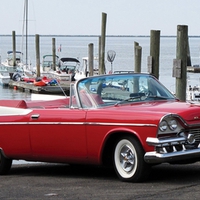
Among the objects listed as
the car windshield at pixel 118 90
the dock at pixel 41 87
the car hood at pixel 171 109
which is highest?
the car windshield at pixel 118 90

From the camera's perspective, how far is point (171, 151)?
27.8 ft

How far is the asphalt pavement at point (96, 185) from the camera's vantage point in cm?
798

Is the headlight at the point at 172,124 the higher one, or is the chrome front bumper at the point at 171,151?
the headlight at the point at 172,124

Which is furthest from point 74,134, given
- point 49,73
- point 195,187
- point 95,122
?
point 49,73

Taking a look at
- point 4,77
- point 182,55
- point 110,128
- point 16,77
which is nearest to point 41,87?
point 16,77

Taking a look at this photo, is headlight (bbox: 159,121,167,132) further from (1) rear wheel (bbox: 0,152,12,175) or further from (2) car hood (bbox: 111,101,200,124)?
(1) rear wheel (bbox: 0,152,12,175)

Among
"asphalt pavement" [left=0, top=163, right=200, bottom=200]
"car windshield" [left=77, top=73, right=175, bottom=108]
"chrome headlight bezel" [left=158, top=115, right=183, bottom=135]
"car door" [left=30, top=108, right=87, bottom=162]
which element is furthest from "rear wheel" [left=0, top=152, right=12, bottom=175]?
"chrome headlight bezel" [left=158, top=115, right=183, bottom=135]

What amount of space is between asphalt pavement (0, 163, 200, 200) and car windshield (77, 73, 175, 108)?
1012 mm

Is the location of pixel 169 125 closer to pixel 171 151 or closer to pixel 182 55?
pixel 171 151

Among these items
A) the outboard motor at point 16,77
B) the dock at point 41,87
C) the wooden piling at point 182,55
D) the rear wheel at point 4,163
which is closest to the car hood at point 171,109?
the rear wheel at point 4,163

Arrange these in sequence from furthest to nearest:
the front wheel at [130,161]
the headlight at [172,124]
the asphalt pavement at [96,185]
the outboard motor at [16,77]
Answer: the outboard motor at [16,77], the front wheel at [130,161], the headlight at [172,124], the asphalt pavement at [96,185]

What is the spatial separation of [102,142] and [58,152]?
90 cm

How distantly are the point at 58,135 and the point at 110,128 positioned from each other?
3.18 feet

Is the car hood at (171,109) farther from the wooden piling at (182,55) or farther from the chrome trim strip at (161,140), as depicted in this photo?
the wooden piling at (182,55)
